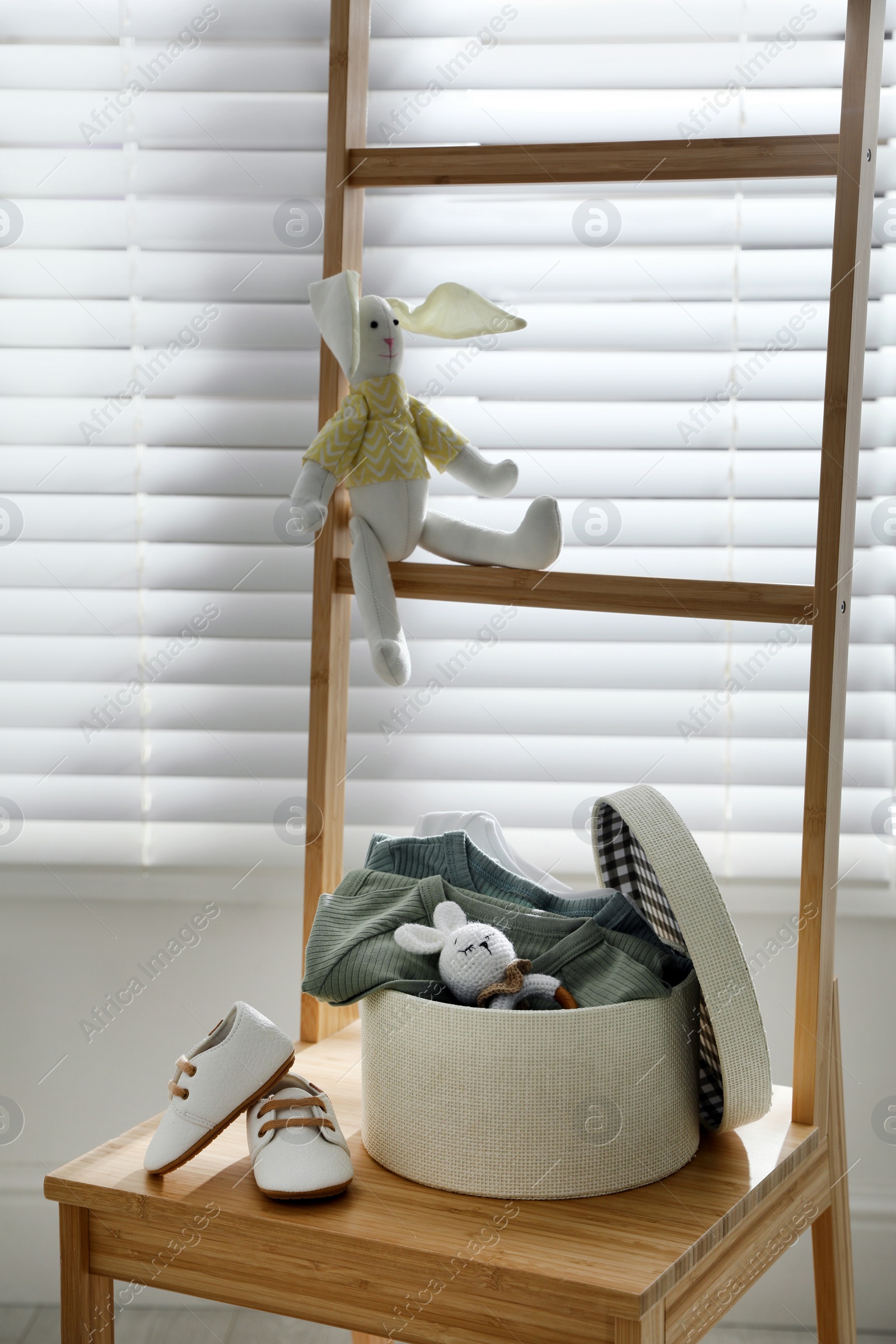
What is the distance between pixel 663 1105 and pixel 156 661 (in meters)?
0.79

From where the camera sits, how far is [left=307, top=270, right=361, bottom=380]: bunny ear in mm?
893

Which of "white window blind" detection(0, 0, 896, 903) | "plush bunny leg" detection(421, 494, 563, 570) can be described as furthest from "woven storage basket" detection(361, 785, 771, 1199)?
"white window blind" detection(0, 0, 896, 903)

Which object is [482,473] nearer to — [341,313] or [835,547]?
[341,313]

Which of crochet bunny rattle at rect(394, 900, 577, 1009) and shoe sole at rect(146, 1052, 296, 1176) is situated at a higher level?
crochet bunny rattle at rect(394, 900, 577, 1009)

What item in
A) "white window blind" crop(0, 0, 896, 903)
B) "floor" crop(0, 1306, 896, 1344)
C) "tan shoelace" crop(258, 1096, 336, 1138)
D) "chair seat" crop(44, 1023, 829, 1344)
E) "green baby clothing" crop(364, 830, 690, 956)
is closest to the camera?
"chair seat" crop(44, 1023, 829, 1344)

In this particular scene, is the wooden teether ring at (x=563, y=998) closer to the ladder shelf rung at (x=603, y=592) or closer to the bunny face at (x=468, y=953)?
the bunny face at (x=468, y=953)

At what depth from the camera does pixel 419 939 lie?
776mm

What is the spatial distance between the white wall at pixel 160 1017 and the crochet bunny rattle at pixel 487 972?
1.81 feet

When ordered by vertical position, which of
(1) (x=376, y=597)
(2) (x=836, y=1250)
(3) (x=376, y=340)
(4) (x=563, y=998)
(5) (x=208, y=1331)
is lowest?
(5) (x=208, y=1331)

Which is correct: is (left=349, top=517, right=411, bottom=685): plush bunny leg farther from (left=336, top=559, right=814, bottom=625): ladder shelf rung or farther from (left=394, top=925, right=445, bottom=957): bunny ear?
(left=394, top=925, right=445, bottom=957): bunny ear

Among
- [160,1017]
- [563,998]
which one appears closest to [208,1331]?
→ [160,1017]

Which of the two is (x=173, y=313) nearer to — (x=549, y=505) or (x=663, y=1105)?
(x=549, y=505)

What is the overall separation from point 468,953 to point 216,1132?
206 mm

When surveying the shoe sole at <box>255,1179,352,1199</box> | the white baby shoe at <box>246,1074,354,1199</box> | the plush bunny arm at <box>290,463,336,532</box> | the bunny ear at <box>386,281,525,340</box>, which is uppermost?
the bunny ear at <box>386,281,525,340</box>
